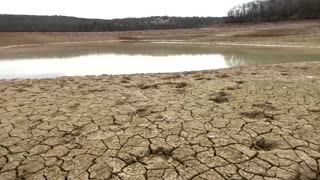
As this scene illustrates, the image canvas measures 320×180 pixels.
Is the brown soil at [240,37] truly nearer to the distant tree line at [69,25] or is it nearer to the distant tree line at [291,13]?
the distant tree line at [291,13]

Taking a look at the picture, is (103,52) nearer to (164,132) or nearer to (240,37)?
(240,37)

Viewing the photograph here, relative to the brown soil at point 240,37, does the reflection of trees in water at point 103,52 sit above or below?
below

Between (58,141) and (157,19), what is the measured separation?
93.0 metres

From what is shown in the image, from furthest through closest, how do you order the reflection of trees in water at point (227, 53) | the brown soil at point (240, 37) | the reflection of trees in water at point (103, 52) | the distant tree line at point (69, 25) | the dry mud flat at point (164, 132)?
1. the distant tree line at point (69, 25)
2. the brown soil at point (240, 37)
3. the reflection of trees in water at point (103, 52)
4. the reflection of trees in water at point (227, 53)
5. the dry mud flat at point (164, 132)

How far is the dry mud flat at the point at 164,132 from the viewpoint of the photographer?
277cm

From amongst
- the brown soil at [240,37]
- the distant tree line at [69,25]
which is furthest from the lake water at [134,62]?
the distant tree line at [69,25]

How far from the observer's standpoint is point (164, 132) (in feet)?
11.6

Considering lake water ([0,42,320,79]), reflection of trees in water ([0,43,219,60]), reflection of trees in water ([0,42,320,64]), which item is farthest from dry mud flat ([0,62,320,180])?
reflection of trees in water ([0,43,219,60])

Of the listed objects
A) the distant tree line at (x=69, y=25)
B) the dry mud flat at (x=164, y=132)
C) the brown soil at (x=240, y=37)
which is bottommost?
the dry mud flat at (x=164, y=132)

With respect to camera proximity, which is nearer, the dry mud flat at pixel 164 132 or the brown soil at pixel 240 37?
the dry mud flat at pixel 164 132

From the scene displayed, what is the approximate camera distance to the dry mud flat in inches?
109

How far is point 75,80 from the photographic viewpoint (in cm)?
700

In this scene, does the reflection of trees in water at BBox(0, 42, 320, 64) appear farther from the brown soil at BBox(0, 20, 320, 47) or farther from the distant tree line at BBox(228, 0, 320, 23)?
the distant tree line at BBox(228, 0, 320, 23)

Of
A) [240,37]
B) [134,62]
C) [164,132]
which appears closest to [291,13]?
[240,37]
